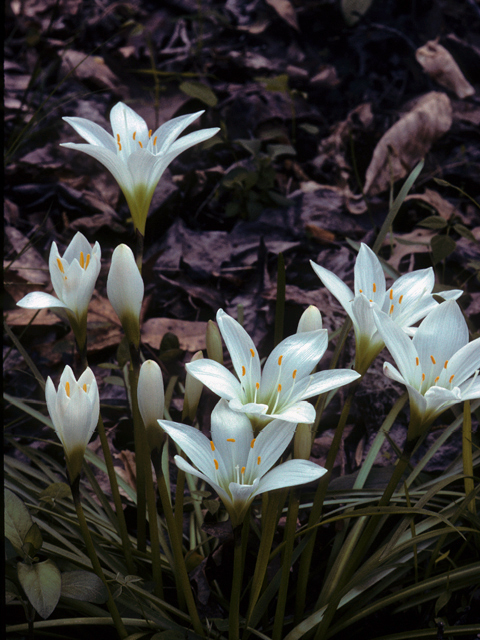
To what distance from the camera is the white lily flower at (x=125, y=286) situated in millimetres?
925

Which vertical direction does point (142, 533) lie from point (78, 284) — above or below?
below

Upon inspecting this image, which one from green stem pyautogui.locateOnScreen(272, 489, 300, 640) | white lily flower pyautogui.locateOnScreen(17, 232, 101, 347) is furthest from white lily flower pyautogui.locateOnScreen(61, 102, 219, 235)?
green stem pyautogui.locateOnScreen(272, 489, 300, 640)

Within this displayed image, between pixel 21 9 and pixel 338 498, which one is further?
pixel 21 9

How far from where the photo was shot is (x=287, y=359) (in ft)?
3.07

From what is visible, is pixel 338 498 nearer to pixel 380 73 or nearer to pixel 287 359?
pixel 287 359

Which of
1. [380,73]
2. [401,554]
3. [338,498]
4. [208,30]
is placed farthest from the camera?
[208,30]

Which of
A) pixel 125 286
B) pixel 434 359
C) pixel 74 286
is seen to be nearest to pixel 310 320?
pixel 434 359

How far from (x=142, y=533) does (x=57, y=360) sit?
891 mm

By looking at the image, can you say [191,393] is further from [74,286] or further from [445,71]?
[445,71]

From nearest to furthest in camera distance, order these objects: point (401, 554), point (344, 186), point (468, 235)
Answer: point (401, 554) < point (468, 235) < point (344, 186)

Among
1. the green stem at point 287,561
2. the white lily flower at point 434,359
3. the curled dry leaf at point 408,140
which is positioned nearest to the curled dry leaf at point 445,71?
the curled dry leaf at point 408,140

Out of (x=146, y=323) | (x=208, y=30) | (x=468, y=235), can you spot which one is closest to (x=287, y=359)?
(x=468, y=235)

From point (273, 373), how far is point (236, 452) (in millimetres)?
148

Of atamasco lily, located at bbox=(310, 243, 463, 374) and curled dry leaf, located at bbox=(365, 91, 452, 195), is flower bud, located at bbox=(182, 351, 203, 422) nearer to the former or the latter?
atamasco lily, located at bbox=(310, 243, 463, 374)
